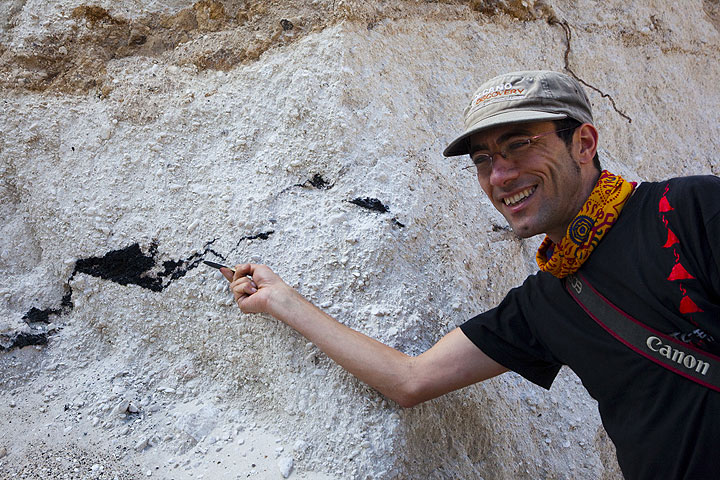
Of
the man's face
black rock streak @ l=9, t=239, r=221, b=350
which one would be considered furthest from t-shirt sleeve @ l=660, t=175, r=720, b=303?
black rock streak @ l=9, t=239, r=221, b=350

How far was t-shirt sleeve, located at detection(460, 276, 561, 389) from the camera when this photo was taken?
1607 mm

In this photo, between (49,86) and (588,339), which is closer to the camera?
(588,339)

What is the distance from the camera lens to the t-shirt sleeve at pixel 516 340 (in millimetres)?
1607

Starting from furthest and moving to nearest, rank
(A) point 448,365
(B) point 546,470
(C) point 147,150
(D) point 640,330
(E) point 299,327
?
(C) point 147,150 → (B) point 546,470 → (E) point 299,327 → (A) point 448,365 → (D) point 640,330

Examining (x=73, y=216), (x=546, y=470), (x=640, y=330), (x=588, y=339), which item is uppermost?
(x=640, y=330)

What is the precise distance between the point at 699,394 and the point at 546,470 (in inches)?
36.9

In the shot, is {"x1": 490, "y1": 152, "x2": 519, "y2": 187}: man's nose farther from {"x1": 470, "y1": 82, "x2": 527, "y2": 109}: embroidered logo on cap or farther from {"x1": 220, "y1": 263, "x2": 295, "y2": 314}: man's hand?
{"x1": 220, "y1": 263, "x2": 295, "y2": 314}: man's hand

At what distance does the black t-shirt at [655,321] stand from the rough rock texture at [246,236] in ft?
1.90

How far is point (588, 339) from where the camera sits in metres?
1.40

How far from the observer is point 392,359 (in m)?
1.69

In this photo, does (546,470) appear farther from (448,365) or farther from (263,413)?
(263,413)

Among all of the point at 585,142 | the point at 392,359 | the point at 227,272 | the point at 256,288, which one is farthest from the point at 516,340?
the point at 227,272

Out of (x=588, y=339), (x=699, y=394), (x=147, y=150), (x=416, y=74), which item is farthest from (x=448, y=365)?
(x=147, y=150)

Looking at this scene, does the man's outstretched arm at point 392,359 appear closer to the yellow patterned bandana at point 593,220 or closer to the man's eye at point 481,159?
the yellow patterned bandana at point 593,220
